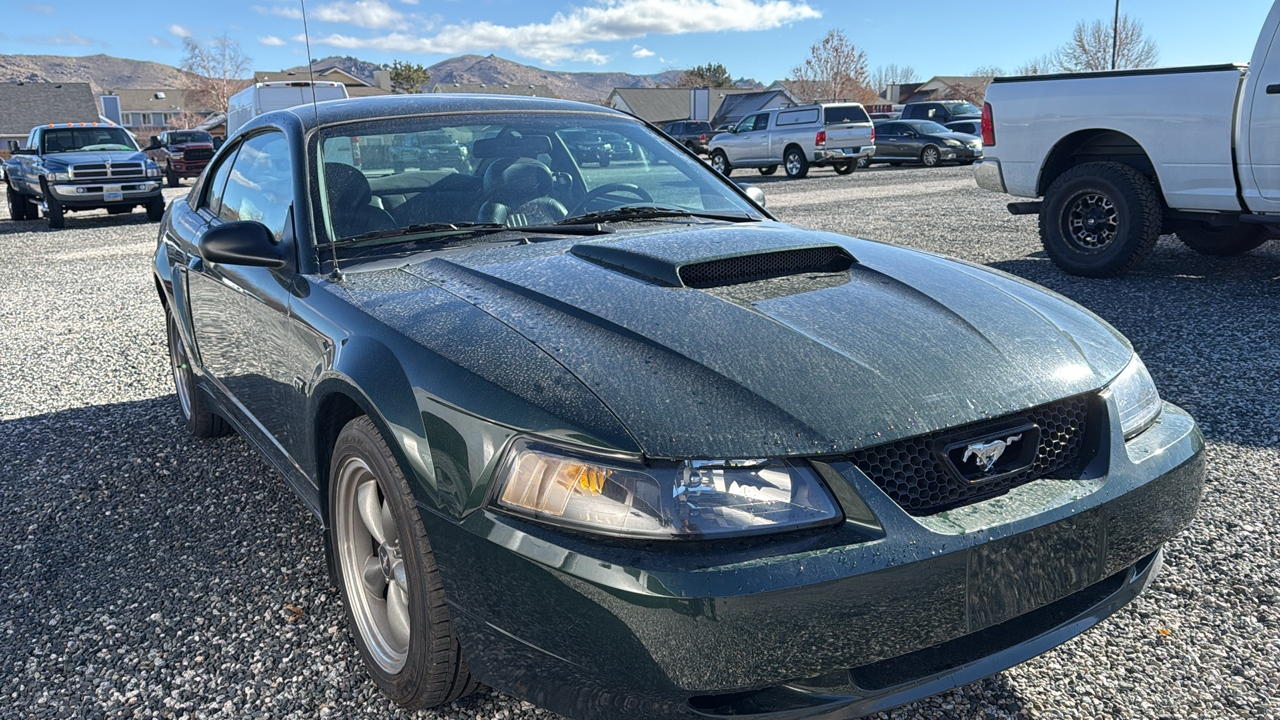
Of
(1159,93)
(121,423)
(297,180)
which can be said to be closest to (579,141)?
(297,180)

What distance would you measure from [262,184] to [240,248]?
0.76m

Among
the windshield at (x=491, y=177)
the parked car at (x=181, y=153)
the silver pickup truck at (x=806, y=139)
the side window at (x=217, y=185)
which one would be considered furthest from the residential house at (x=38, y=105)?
the windshield at (x=491, y=177)

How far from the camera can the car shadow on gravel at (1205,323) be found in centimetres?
425

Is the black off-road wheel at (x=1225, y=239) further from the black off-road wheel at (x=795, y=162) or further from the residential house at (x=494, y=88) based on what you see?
the residential house at (x=494, y=88)

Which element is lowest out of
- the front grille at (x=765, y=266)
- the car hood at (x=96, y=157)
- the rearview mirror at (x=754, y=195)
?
the front grille at (x=765, y=266)

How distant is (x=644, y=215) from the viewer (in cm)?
313

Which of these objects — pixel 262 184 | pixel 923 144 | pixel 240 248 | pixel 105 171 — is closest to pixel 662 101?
pixel 923 144

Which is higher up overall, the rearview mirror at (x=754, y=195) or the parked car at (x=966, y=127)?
the parked car at (x=966, y=127)

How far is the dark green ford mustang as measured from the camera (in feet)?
5.30

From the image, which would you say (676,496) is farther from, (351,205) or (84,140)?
(84,140)

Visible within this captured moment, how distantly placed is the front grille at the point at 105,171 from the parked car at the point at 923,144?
1723 centimetres

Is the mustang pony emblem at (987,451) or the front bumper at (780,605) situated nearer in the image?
the front bumper at (780,605)

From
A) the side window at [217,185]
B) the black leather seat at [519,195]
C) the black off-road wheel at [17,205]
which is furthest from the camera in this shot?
the black off-road wheel at [17,205]

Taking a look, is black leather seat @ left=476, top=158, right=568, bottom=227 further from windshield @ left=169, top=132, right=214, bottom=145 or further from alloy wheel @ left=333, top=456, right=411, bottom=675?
windshield @ left=169, top=132, right=214, bottom=145
